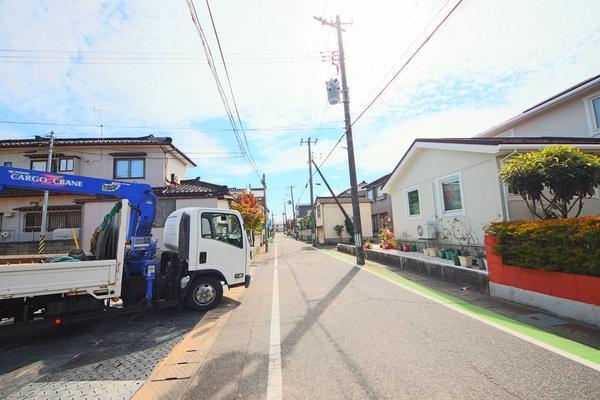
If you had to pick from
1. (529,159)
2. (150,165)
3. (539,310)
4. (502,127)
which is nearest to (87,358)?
(539,310)

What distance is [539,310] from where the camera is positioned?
5566 millimetres

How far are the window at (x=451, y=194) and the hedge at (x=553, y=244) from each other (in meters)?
4.98

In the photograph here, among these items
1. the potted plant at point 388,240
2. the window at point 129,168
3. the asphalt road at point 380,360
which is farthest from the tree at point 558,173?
the window at point 129,168

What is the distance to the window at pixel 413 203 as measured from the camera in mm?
Result: 14174

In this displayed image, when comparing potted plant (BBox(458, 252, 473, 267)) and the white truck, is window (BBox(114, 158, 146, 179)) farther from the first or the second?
potted plant (BBox(458, 252, 473, 267))

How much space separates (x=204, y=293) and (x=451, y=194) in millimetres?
9522

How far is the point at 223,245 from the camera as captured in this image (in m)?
7.26

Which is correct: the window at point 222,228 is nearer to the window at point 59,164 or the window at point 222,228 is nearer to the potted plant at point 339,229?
the window at point 59,164

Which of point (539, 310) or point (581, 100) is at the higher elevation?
point (581, 100)

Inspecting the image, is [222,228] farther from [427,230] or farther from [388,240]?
[388,240]

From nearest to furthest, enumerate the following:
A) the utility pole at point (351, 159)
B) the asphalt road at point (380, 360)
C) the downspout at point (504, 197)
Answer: the asphalt road at point (380, 360) → the downspout at point (504, 197) → the utility pole at point (351, 159)

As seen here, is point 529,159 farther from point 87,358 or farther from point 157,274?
point 87,358

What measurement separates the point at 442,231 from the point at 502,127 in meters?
9.16

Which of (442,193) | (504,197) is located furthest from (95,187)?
(442,193)
